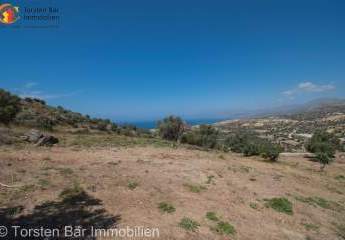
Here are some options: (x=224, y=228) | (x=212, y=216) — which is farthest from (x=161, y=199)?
(x=224, y=228)

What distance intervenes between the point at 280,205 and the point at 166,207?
5.54 metres

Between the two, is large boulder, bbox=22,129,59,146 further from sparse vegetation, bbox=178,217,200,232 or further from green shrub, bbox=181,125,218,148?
green shrub, bbox=181,125,218,148

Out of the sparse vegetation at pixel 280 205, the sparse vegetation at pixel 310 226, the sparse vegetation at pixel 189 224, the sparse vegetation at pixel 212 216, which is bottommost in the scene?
the sparse vegetation at pixel 310 226

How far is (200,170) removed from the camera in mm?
15211

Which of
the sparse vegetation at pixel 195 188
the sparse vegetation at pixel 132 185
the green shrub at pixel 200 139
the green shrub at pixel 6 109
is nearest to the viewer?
the sparse vegetation at pixel 132 185

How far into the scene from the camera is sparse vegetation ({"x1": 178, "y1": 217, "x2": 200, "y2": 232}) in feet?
24.4

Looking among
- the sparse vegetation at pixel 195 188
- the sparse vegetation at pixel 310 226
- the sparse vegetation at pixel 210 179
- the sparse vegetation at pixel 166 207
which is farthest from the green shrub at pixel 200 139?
the sparse vegetation at pixel 166 207

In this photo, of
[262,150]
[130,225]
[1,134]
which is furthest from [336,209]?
[1,134]

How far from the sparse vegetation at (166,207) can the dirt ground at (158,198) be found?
244 mm

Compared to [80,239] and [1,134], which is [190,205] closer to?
[80,239]

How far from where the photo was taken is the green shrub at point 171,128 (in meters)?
46.3

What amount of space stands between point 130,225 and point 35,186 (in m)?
5.27

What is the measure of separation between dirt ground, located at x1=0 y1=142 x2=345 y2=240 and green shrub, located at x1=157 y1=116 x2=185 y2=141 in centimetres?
3042

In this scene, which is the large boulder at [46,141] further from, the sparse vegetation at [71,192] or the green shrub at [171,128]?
the green shrub at [171,128]
